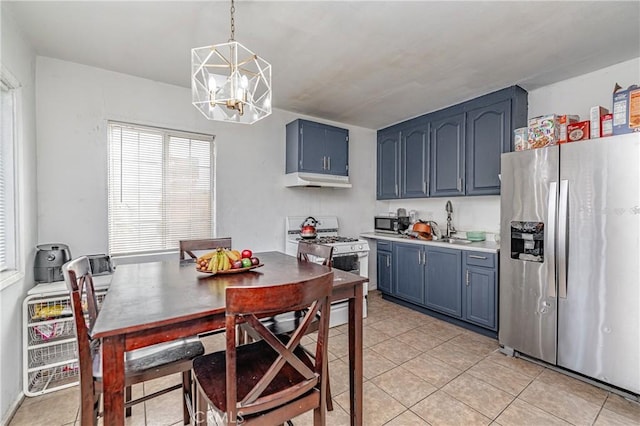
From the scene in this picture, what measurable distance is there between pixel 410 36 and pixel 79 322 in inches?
97.8

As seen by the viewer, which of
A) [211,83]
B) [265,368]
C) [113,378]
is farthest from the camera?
[211,83]

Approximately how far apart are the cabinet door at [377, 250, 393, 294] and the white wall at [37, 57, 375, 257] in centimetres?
105

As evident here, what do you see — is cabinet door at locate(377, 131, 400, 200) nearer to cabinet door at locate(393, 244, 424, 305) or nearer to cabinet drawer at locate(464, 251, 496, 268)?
cabinet door at locate(393, 244, 424, 305)

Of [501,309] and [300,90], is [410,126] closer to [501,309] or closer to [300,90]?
[300,90]

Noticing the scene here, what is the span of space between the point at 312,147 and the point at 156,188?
174cm

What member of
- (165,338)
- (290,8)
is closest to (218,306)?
(165,338)

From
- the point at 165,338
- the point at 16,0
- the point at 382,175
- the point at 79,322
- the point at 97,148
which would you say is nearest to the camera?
the point at 165,338

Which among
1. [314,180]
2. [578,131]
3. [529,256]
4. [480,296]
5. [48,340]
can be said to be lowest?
[48,340]

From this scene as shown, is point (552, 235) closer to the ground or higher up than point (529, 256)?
higher up

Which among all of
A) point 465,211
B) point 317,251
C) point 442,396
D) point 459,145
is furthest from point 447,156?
point 442,396

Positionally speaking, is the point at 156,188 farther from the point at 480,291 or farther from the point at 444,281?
the point at 480,291

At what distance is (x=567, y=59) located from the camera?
7.80 feet

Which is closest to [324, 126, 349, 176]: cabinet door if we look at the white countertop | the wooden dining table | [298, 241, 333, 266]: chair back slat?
the white countertop

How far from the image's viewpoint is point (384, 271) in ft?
12.9
